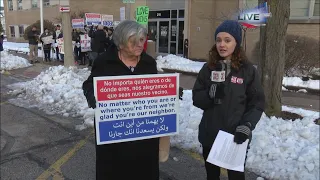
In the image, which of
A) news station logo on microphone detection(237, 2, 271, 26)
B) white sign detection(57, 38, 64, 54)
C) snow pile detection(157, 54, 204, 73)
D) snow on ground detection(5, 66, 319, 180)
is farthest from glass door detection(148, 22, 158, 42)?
news station logo on microphone detection(237, 2, 271, 26)

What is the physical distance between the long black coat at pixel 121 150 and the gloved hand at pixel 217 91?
56cm

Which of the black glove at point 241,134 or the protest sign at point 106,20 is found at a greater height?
the protest sign at point 106,20

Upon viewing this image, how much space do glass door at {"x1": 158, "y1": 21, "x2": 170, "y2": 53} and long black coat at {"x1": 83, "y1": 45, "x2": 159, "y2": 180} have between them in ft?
60.7

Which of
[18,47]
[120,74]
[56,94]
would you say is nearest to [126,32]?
[120,74]

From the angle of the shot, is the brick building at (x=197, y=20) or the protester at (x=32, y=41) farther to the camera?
the protester at (x=32, y=41)

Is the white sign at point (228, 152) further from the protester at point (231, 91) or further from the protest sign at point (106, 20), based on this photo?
the protest sign at point (106, 20)

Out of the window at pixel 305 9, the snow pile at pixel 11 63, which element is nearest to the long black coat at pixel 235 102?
the window at pixel 305 9

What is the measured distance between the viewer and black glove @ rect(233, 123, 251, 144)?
101 inches

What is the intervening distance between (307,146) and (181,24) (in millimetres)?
16253

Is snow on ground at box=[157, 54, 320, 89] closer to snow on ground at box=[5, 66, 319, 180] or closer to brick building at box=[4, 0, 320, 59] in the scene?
brick building at box=[4, 0, 320, 59]

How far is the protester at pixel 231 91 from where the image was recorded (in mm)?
2646

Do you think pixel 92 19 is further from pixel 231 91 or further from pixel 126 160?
pixel 231 91

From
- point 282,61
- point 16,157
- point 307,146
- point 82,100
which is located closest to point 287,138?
point 307,146
